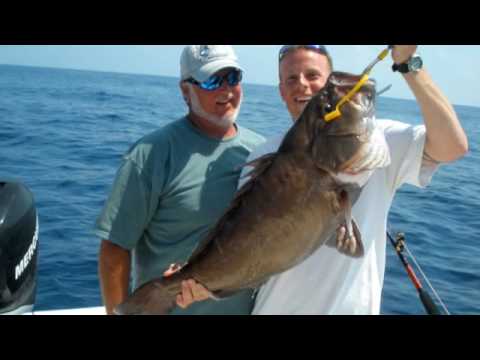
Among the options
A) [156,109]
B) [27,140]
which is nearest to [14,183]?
[27,140]

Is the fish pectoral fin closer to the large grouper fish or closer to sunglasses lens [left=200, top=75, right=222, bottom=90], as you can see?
the large grouper fish

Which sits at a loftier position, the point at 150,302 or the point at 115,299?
the point at 150,302

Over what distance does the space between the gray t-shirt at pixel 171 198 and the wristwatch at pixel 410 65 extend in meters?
0.99

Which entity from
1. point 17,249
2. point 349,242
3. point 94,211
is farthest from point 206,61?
point 94,211

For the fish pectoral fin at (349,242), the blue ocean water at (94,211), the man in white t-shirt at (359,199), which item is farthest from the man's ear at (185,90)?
the blue ocean water at (94,211)

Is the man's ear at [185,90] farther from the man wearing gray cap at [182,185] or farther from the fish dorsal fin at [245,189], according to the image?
the fish dorsal fin at [245,189]

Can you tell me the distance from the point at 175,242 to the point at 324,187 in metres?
1.03

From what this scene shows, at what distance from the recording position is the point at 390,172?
2.73 m

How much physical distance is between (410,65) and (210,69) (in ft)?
3.84

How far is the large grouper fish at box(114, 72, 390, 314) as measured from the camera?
233 cm

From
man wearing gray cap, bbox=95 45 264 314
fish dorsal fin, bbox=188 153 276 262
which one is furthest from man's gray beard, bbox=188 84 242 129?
fish dorsal fin, bbox=188 153 276 262

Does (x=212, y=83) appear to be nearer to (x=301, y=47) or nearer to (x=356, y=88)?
(x=301, y=47)

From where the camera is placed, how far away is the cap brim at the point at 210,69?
302 cm
